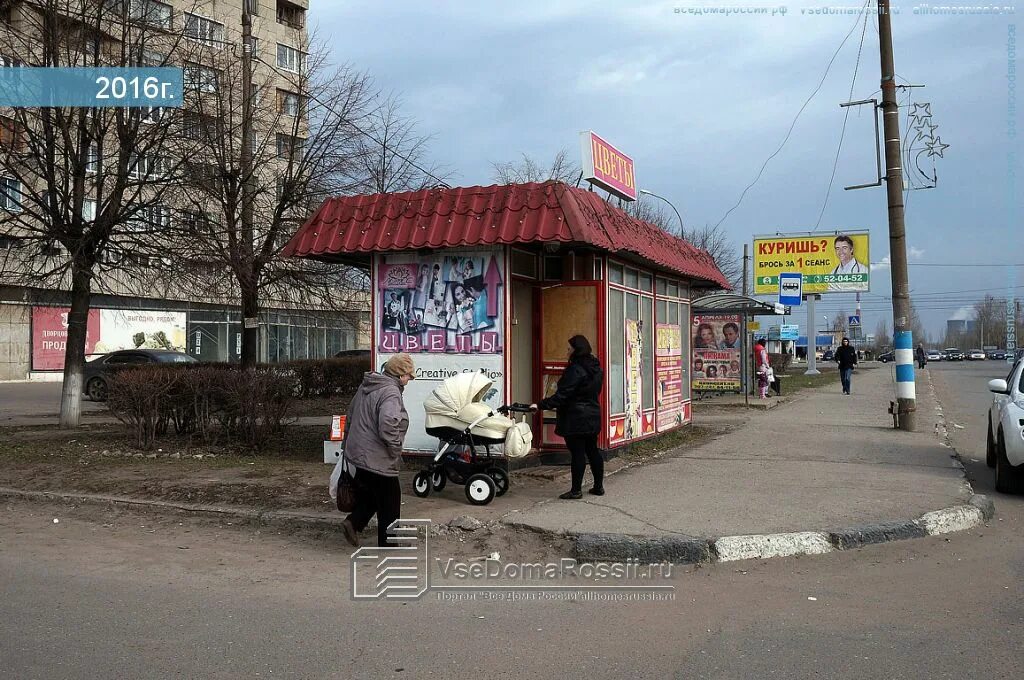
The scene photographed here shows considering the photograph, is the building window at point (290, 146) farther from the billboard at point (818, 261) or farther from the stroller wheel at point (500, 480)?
the billboard at point (818, 261)

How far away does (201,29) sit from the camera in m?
16.5

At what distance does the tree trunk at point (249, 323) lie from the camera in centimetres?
1735

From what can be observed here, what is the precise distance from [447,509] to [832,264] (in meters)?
42.4

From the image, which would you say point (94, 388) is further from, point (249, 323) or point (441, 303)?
point (441, 303)

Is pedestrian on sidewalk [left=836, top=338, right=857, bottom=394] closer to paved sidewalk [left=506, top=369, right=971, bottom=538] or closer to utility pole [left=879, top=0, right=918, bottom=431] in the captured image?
utility pole [left=879, top=0, right=918, bottom=431]

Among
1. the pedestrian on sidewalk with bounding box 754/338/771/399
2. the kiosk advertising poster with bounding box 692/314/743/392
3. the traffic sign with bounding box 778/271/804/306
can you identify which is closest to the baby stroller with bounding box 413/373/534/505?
the kiosk advertising poster with bounding box 692/314/743/392

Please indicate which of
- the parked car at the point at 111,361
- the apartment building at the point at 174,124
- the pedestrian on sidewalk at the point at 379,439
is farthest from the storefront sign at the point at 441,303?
the parked car at the point at 111,361

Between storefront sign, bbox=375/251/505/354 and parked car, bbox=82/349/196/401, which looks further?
parked car, bbox=82/349/196/401

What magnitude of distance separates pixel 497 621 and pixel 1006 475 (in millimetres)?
7123

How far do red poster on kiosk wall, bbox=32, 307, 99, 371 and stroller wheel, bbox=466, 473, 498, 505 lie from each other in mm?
34470

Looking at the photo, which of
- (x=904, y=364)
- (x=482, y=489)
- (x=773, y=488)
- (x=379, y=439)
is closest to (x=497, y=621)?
(x=379, y=439)

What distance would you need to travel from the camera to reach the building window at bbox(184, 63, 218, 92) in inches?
606

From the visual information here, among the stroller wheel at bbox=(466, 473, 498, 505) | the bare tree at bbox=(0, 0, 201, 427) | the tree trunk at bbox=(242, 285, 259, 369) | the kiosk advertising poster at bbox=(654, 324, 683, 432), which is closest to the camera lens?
the stroller wheel at bbox=(466, 473, 498, 505)

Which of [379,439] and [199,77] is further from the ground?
[199,77]
